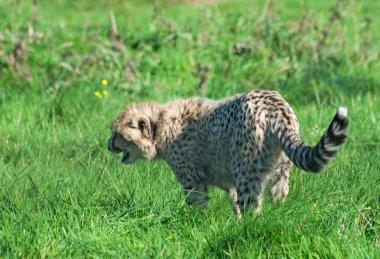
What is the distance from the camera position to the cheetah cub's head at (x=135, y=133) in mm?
6469

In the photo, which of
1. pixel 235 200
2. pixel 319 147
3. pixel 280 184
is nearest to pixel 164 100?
pixel 235 200

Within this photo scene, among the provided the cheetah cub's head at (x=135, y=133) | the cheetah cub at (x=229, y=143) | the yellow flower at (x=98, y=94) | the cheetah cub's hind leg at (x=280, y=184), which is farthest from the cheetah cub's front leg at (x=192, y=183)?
the yellow flower at (x=98, y=94)

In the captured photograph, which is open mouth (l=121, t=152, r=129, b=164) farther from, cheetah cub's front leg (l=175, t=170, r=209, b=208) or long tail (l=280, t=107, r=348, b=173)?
long tail (l=280, t=107, r=348, b=173)

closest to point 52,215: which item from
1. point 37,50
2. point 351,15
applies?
point 37,50

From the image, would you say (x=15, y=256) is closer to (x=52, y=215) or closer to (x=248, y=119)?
(x=52, y=215)

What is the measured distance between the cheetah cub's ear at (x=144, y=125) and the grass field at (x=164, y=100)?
24 cm

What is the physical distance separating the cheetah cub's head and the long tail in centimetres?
157

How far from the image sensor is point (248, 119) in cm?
536

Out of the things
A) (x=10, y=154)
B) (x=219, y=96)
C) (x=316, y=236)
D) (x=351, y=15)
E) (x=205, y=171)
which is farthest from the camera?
(x=351, y=15)

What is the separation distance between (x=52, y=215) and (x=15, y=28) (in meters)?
5.56

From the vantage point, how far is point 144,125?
6.46m

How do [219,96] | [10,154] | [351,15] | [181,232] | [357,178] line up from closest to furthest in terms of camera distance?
1. [181,232]
2. [357,178]
3. [10,154]
4. [219,96]
5. [351,15]

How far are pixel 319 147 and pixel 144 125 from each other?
6.59ft

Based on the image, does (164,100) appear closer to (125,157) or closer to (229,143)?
(125,157)
